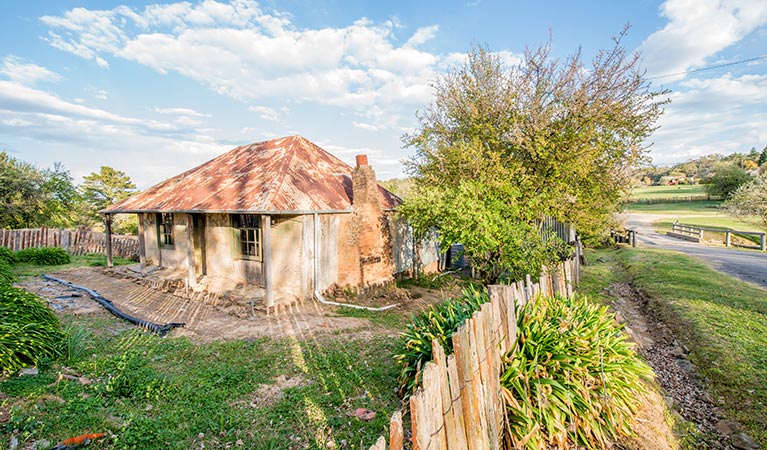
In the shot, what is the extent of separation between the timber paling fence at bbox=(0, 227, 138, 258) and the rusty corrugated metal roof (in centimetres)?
637

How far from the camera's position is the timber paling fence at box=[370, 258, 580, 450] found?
2049mm

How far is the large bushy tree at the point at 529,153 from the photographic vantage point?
854 cm

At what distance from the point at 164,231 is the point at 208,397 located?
36.5 feet

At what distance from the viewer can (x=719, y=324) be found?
6.79 meters

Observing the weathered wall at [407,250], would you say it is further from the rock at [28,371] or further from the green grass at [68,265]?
the green grass at [68,265]

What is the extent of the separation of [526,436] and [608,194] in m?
9.77

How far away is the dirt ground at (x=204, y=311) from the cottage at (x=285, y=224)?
0.84 meters

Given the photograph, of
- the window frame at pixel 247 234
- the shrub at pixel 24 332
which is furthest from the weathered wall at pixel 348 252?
the shrub at pixel 24 332

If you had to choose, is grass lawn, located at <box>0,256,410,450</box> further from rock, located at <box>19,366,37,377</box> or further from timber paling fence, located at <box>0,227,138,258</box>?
timber paling fence, located at <box>0,227,138,258</box>

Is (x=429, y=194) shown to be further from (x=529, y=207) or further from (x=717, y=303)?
(x=717, y=303)

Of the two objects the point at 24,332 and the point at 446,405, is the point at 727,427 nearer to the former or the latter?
the point at 446,405

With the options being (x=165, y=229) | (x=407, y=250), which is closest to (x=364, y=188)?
(x=407, y=250)

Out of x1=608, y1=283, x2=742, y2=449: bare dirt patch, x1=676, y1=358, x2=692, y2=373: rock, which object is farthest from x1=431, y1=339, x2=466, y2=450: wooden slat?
x1=676, y1=358, x2=692, y2=373: rock

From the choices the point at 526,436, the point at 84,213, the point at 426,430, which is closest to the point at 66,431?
the point at 426,430
